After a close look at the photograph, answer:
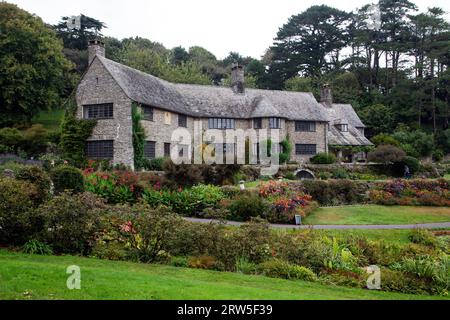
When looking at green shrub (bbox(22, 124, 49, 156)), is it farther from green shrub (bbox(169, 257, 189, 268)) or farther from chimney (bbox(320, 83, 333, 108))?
chimney (bbox(320, 83, 333, 108))

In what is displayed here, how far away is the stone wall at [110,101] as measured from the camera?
34.5m

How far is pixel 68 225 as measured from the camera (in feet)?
44.2

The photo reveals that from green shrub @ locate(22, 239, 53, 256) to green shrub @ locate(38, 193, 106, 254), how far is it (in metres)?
0.30

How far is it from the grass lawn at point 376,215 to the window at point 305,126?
2103 centimetres

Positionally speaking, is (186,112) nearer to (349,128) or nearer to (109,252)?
(349,128)

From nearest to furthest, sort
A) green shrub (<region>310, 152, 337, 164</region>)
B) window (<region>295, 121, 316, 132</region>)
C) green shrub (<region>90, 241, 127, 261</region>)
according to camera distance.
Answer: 1. green shrub (<region>90, 241, 127, 261</region>)
2. green shrub (<region>310, 152, 337, 164</region>)
3. window (<region>295, 121, 316, 132</region>)

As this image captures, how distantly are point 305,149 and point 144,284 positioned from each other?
39506mm

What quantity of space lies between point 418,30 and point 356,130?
22275 millimetres

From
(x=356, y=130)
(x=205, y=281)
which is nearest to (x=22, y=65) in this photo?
(x=356, y=130)

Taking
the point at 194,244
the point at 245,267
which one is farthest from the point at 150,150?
the point at 245,267

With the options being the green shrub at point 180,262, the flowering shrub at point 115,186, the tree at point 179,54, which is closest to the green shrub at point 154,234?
the green shrub at point 180,262

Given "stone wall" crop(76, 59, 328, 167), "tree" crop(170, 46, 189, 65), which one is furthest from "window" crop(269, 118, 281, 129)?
"tree" crop(170, 46, 189, 65)

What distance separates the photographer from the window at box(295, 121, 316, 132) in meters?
46.9

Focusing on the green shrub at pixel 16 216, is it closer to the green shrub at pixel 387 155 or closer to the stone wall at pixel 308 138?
the green shrub at pixel 387 155
